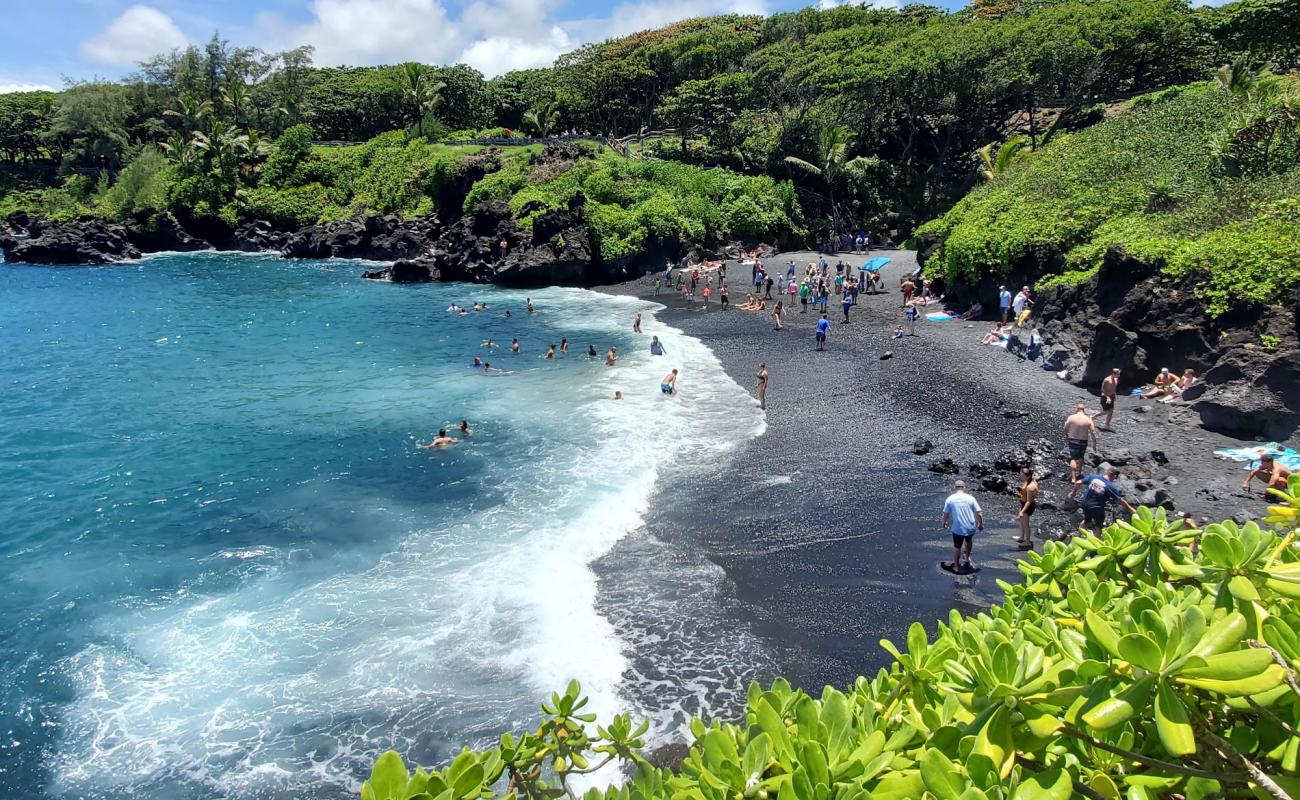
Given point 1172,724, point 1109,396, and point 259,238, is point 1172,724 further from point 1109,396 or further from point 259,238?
point 259,238

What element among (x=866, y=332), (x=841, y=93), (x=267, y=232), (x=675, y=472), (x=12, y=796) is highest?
(x=841, y=93)

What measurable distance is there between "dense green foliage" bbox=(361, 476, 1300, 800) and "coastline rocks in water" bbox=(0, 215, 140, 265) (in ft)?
237

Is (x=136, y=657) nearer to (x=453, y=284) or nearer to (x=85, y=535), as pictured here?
(x=85, y=535)

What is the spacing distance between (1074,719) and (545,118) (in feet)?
237

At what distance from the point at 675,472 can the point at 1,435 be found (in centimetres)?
2070

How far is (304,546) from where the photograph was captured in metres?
14.4

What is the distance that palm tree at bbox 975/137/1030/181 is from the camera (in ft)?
129

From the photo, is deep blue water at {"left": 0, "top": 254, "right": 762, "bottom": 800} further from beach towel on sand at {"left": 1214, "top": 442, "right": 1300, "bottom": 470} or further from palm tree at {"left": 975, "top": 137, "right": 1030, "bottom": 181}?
palm tree at {"left": 975, "top": 137, "right": 1030, "bottom": 181}

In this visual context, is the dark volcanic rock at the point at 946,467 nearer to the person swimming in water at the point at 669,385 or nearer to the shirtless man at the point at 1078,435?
the shirtless man at the point at 1078,435

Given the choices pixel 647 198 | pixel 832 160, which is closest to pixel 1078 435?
pixel 647 198

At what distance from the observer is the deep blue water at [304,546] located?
964 centimetres

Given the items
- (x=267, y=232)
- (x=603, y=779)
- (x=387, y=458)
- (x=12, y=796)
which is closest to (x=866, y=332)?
(x=387, y=458)

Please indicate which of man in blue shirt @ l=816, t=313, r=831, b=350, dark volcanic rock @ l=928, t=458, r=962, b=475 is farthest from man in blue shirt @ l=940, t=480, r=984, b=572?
man in blue shirt @ l=816, t=313, r=831, b=350

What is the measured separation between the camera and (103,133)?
72438 mm
